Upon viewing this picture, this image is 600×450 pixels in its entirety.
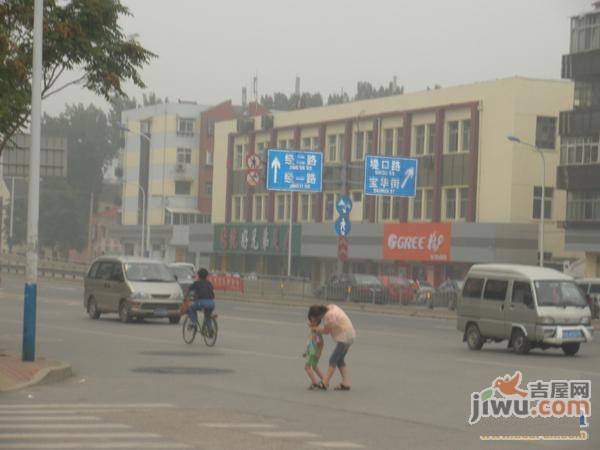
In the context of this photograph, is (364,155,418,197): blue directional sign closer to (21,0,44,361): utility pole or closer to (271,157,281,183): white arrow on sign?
(271,157,281,183): white arrow on sign

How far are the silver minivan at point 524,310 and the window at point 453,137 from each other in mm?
47579

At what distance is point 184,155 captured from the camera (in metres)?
114

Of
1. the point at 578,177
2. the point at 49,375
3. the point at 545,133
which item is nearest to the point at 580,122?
the point at 578,177

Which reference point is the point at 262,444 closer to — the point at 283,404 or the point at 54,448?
the point at 54,448

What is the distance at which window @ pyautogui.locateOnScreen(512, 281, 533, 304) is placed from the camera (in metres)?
28.4

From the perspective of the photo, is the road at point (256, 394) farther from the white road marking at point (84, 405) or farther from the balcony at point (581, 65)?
the balcony at point (581, 65)

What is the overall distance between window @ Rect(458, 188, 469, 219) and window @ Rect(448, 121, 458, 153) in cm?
249

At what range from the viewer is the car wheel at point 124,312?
123ft

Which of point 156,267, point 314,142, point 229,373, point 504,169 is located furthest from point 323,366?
point 314,142

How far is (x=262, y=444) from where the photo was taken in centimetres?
1332

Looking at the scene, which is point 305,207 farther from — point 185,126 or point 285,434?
point 285,434

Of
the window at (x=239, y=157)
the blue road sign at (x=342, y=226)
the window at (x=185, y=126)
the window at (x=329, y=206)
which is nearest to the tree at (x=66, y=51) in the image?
the blue road sign at (x=342, y=226)

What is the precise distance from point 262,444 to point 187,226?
3619 inches

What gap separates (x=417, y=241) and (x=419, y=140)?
717 cm
